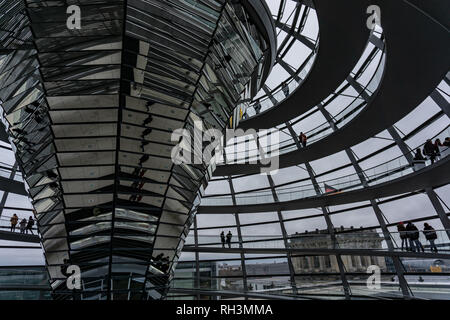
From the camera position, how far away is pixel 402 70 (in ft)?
43.2

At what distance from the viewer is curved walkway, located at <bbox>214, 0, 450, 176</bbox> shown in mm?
10289

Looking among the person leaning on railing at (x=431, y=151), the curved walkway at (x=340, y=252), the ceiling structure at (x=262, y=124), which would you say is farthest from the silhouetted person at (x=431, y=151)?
the curved walkway at (x=340, y=252)

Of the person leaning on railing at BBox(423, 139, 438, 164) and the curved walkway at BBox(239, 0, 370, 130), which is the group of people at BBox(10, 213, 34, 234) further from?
the person leaning on railing at BBox(423, 139, 438, 164)

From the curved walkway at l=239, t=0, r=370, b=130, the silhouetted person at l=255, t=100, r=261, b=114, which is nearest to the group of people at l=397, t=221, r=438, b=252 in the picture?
the curved walkway at l=239, t=0, r=370, b=130

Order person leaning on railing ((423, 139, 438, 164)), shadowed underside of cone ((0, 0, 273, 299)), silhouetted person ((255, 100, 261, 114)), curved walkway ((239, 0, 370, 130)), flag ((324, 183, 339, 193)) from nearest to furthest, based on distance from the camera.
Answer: shadowed underside of cone ((0, 0, 273, 299))
curved walkway ((239, 0, 370, 130))
person leaning on railing ((423, 139, 438, 164))
silhouetted person ((255, 100, 261, 114))
flag ((324, 183, 339, 193))

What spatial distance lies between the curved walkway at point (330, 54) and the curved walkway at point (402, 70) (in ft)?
4.16

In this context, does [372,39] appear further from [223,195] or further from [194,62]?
[223,195]

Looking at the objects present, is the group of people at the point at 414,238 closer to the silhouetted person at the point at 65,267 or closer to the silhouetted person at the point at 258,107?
the silhouetted person at the point at 258,107

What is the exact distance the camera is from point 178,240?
1300 centimetres

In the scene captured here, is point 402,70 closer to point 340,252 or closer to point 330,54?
point 330,54

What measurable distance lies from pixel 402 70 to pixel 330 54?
298 centimetres

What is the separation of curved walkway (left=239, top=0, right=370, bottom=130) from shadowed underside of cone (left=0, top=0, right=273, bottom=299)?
97.9 inches

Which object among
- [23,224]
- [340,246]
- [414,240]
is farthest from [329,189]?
[23,224]
